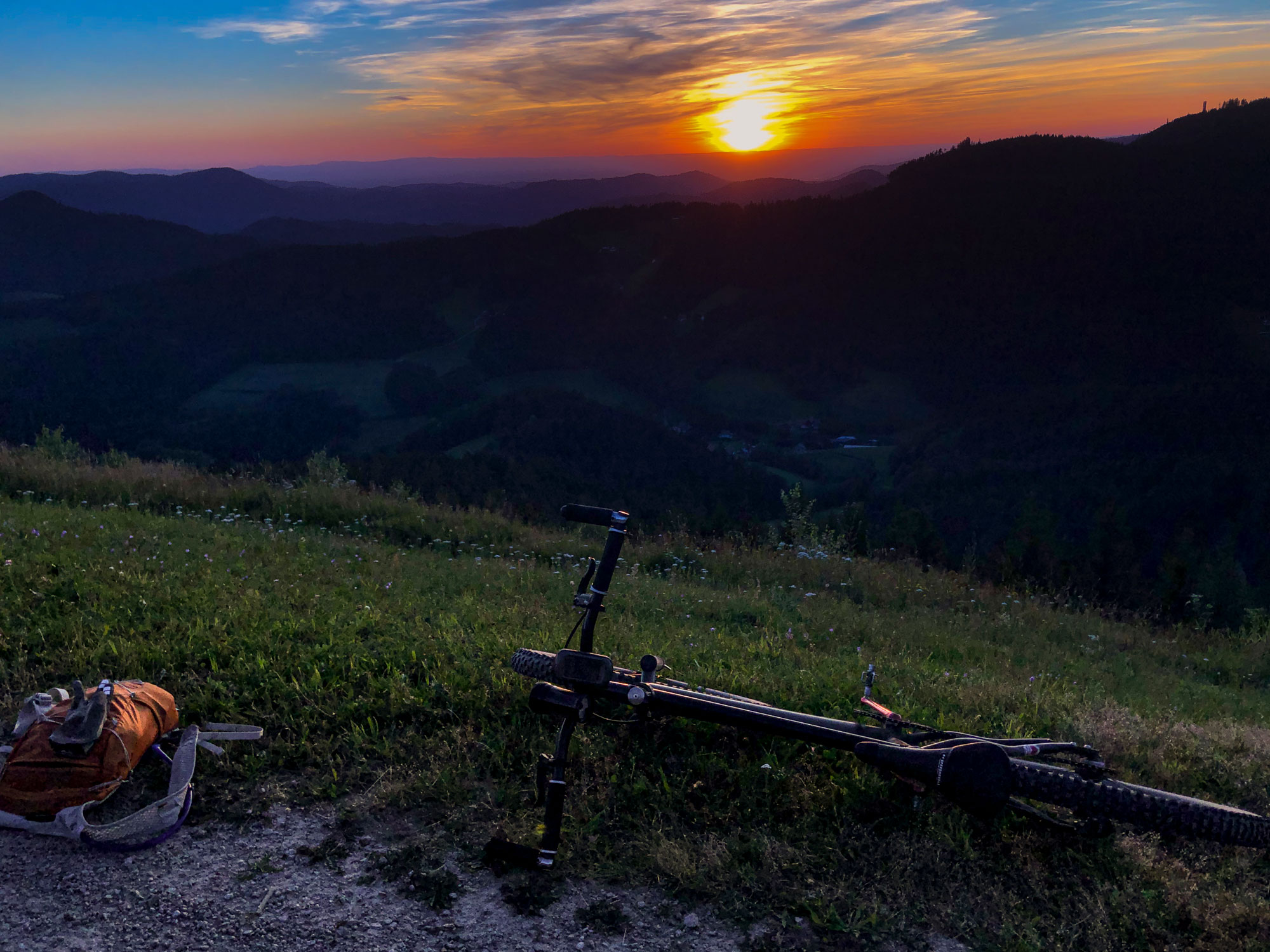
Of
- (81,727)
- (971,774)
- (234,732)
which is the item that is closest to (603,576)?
(971,774)

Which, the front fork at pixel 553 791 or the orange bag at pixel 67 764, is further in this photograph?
the orange bag at pixel 67 764

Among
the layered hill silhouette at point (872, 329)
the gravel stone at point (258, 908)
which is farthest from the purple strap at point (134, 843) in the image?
the layered hill silhouette at point (872, 329)

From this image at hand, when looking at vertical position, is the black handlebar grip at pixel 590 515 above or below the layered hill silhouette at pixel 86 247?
below

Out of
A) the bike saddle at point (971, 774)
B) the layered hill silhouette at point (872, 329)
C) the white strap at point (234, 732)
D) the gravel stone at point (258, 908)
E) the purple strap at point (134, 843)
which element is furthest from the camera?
the layered hill silhouette at point (872, 329)

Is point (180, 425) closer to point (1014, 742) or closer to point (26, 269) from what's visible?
point (26, 269)

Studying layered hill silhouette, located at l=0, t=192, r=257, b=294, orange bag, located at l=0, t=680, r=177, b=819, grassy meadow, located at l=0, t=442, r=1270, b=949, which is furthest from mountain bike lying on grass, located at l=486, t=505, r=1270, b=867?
layered hill silhouette, located at l=0, t=192, r=257, b=294

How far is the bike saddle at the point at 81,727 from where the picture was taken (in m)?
3.64

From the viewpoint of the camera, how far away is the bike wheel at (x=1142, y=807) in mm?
3246

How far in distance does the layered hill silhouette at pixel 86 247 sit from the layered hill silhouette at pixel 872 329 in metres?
30.5

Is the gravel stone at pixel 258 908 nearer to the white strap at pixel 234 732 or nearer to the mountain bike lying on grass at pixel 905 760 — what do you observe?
the mountain bike lying on grass at pixel 905 760

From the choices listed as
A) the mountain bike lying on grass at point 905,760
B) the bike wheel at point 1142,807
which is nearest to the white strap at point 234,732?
the mountain bike lying on grass at point 905,760

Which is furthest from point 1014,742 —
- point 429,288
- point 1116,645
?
point 429,288

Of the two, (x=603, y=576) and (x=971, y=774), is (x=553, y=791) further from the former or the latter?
(x=971, y=774)

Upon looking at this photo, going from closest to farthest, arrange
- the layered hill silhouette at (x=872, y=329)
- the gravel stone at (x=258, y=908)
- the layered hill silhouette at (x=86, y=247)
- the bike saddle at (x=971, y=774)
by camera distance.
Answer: the gravel stone at (x=258, y=908), the bike saddle at (x=971, y=774), the layered hill silhouette at (x=872, y=329), the layered hill silhouette at (x=86, y=247)
